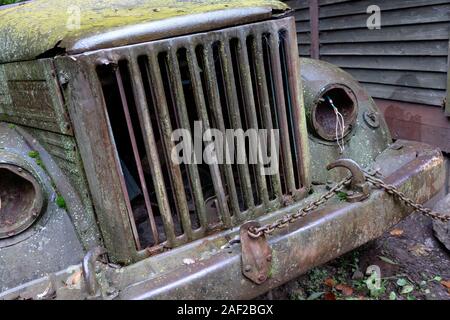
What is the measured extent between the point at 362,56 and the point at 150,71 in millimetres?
3319

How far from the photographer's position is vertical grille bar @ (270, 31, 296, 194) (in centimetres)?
220

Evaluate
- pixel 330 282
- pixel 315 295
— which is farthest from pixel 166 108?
pixel 330 282

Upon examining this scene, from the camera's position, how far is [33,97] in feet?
7.43

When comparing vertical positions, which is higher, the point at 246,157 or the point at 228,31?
the point at 228,31

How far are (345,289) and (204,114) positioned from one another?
160cm

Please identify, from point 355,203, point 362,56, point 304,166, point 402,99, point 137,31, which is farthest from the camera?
point 362,56

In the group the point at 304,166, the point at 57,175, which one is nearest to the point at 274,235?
the point at 304,166

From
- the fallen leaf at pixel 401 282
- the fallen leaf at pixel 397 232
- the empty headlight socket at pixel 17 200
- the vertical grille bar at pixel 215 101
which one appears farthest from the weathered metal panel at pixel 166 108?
the fallen leaf at pixel 397 232

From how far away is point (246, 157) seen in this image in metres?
2.26

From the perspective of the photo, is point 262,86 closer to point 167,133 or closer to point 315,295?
point 167,133

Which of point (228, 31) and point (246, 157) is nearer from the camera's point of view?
point (228, 31)

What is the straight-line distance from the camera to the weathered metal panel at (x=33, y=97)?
2.01m

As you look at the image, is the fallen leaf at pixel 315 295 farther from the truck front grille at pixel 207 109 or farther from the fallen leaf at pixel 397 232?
the fallen leaf at pixel 397 232
